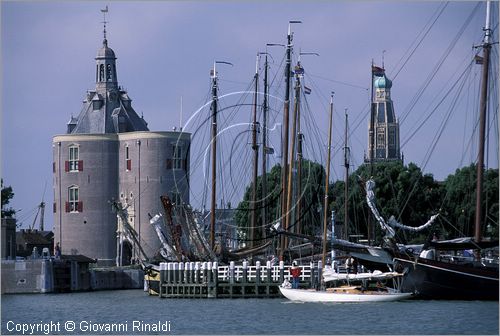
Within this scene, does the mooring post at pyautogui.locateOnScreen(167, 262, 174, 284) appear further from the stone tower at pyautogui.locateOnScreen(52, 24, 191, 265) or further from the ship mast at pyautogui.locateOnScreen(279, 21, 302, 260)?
the stone tower at pyautogui.locateOnScreen(52, 24, 191, 265)

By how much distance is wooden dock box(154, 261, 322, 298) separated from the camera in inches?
2753

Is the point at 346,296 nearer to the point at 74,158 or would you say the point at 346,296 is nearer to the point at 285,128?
the point at 285,128

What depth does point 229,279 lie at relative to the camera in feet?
235

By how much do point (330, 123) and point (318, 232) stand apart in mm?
25948

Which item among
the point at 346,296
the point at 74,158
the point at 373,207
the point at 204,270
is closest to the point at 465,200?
the point at 204,270

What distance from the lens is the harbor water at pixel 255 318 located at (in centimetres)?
5219

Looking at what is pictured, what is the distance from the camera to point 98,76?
114312 millimetres

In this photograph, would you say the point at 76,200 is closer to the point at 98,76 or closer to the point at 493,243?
the point at 98,76

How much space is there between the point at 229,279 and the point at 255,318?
47.1ft

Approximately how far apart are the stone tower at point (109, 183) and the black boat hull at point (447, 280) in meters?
44.0

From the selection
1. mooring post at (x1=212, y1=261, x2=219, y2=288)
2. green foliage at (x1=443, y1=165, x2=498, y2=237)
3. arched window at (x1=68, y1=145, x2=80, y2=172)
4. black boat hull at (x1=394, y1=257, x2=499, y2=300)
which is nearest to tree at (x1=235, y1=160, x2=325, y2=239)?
mooring post at (x1=212, y1=261, x2=219, y2=288)

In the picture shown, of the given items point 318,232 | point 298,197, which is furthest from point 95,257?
point 298,197

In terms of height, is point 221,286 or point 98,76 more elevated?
point 98,76

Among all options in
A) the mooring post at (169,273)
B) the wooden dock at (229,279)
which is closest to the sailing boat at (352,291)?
the wooden dock at (229,279)
